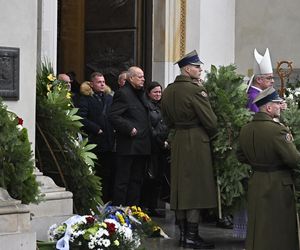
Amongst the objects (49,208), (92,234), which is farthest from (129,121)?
(92,234)

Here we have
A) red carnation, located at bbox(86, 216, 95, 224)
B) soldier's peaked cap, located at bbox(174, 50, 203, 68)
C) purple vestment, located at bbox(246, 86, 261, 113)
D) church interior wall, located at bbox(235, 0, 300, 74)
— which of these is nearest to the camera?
red carnation, located at bbox(86, 216, 95, 224)

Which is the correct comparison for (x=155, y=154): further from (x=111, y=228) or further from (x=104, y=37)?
(x=111, y=228)

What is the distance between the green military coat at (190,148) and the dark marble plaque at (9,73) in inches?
75.2

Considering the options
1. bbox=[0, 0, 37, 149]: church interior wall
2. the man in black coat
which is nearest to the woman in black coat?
the man in black coat

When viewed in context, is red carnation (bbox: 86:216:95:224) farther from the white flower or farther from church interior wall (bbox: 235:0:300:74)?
church interior wall (bbox: 235:0:300:74)

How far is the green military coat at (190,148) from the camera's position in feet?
35.1

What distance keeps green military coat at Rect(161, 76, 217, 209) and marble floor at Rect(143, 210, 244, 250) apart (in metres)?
0.46

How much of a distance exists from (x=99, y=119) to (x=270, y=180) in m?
4.01

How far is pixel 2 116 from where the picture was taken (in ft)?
28.3

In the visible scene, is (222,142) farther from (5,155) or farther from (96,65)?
(96,65)

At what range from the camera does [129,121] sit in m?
12.1

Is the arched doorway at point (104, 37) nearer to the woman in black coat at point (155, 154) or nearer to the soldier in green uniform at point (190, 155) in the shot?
the woman in black coat at point (155, 154)

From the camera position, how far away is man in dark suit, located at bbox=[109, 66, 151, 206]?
1200 cm

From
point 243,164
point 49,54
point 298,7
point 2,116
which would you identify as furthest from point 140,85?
point 298,7
